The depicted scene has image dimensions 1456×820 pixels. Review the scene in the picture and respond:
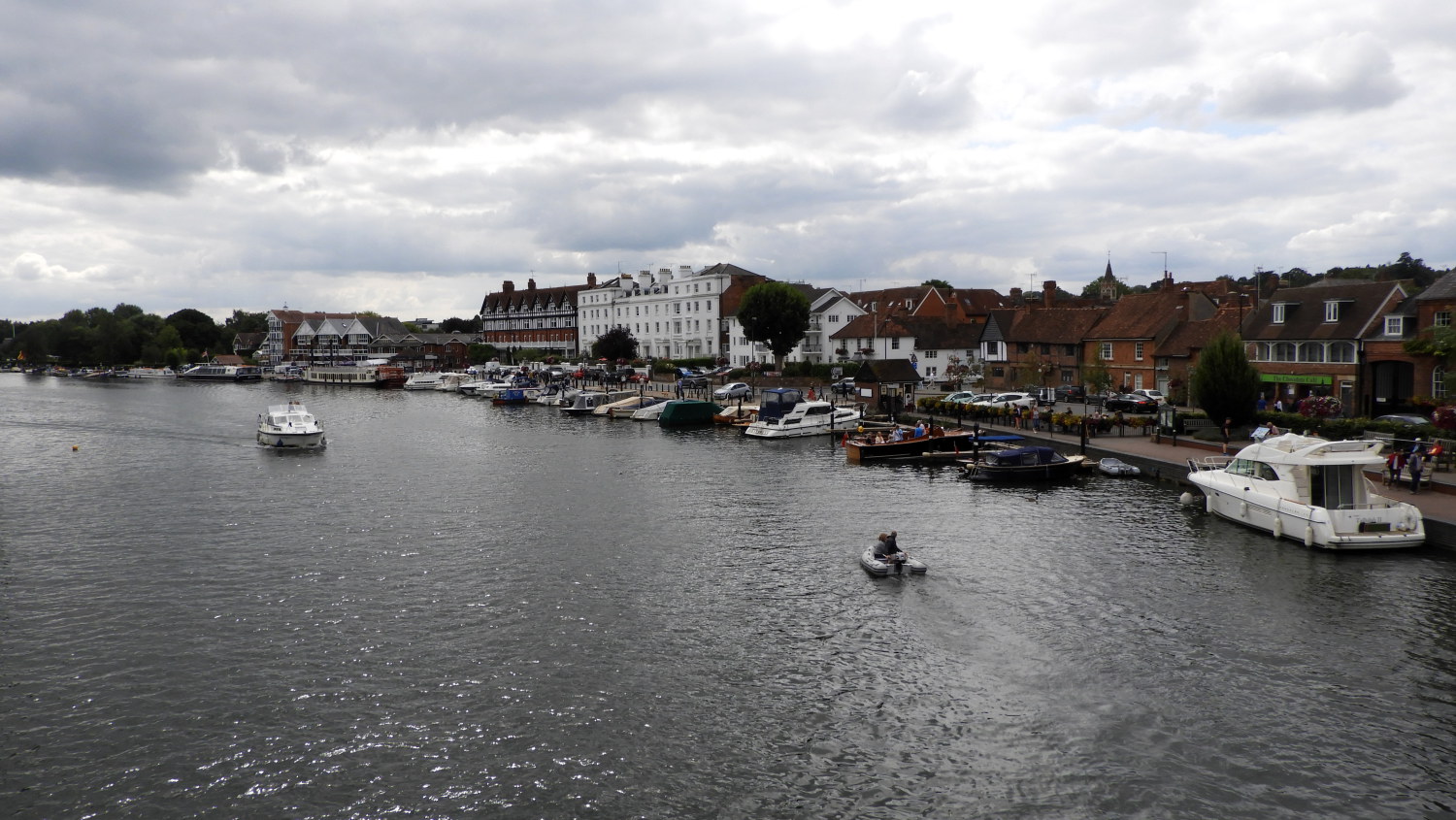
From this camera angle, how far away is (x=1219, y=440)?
46781mm

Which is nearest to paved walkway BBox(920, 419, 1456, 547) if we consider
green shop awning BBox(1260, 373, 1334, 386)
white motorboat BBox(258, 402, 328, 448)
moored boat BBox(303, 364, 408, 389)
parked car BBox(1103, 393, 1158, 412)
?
parked car BBox(1103, 393, 1158, 412)

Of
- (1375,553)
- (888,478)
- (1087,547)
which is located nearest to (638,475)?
(888,478)

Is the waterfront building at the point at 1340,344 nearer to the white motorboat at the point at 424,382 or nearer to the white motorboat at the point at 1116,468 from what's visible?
the white motorboat at the point at 1116,468

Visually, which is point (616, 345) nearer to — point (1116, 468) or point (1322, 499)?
point (1116, 468)

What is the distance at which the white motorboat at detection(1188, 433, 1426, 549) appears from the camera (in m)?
29.3

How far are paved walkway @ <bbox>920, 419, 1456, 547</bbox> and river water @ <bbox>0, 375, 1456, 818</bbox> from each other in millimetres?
2124

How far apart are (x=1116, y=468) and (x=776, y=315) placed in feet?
189

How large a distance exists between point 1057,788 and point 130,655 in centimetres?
2078

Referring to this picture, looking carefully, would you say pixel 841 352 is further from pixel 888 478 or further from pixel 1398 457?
pixel 1398 457

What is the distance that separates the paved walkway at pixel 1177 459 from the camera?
29.4m

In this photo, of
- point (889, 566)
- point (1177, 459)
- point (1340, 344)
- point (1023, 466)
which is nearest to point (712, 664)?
point (889, 566)

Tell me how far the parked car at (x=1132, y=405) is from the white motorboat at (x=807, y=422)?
16.7m

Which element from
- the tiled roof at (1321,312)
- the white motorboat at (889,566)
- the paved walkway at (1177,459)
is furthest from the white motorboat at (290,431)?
the tiled roof at (1321,312)

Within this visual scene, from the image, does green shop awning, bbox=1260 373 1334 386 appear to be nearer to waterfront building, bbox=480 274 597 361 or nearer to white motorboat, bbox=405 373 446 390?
white motorboat, bbox=405 373 446 390
